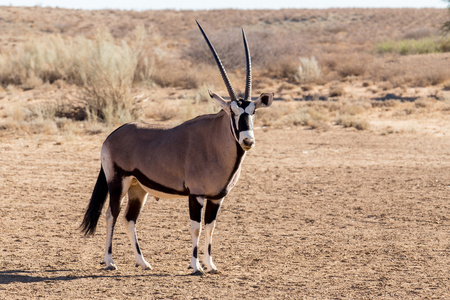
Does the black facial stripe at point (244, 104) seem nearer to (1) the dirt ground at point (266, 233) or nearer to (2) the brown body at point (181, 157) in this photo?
(2) the brown body at point (181, 157)

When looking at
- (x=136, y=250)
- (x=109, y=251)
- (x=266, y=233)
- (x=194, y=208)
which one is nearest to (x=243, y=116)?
(x=194, y=208)

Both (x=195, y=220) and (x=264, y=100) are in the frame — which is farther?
(x=195, y=220)

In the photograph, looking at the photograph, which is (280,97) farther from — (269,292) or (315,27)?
(315,27)

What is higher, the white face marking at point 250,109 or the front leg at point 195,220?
the white face marking at point 250,109

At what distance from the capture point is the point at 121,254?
6.81 m

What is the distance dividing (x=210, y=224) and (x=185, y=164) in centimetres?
64

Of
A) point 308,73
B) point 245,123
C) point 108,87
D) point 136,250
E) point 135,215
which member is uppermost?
point 245,123

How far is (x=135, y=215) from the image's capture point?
6.43 meters

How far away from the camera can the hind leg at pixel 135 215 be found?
6.30m

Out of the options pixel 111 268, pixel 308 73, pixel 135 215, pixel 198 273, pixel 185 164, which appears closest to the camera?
pixel 185 164

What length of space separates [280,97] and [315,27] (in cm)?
4556

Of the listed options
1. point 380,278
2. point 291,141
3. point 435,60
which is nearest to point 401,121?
point 291,141

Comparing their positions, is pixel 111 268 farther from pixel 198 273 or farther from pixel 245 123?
pixel 245 123

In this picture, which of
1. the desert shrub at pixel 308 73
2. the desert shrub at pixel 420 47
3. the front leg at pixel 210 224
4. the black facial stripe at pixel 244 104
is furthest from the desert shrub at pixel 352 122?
the desert shrub at pixel 420 47
